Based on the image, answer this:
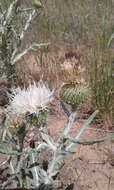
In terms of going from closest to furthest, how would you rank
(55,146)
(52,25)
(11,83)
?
(55,146) → (11,83) → (52,25)

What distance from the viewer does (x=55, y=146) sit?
1.66 m

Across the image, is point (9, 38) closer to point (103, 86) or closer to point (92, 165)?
point (103, 86)

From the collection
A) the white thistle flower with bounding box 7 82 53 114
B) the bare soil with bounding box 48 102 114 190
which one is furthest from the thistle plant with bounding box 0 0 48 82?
the white thistle flower with bounding box 7 82 53 114

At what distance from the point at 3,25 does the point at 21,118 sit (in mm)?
1493

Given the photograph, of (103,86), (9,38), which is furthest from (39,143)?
(9,38)

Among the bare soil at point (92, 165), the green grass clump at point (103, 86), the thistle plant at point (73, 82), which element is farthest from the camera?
the green grass clump at point (103, 86)

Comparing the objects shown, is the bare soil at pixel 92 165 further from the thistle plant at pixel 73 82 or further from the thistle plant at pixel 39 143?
the thistle plant at pixel 73 82

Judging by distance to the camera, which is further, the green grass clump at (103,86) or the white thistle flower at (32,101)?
the green grass clump at (103,86)

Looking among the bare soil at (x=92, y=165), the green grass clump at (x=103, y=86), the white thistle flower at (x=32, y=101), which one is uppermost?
the white thistle flower at (x=32, y=101)

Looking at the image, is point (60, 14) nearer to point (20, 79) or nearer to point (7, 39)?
point (20, 79)

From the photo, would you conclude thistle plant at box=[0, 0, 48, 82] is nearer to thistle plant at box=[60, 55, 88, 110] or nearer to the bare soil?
the bare soil

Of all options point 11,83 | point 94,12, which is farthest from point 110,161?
point 94,12

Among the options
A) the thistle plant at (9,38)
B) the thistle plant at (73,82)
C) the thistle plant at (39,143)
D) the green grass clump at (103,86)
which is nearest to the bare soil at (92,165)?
the green grass clump at (103,86)

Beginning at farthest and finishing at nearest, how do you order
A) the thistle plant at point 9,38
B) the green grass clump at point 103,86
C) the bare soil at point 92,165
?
the thistle plant at point 9,38 < the green grass clump at point 103,86 < the bare soil at point 92,165
